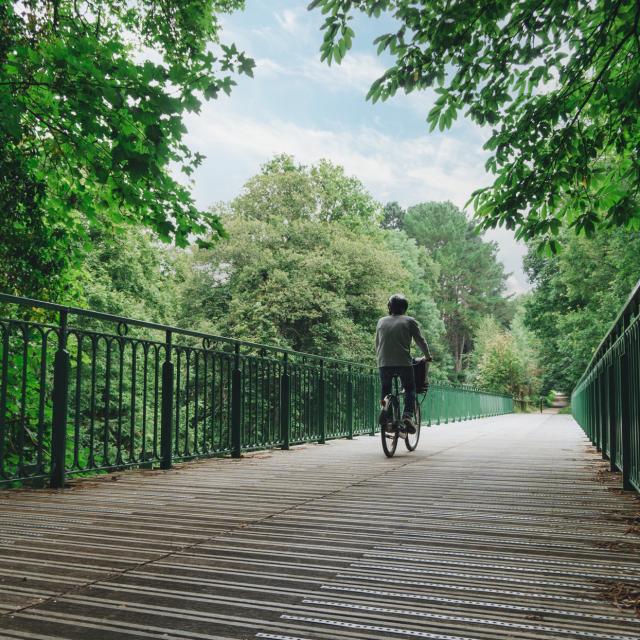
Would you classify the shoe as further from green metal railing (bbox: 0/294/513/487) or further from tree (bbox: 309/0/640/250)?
tree (bbox: 309/0/640/250)

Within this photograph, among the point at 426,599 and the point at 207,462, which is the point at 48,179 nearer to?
the point at 207,462

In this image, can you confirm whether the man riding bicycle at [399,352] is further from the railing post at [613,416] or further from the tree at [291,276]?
the tree at [291,276]

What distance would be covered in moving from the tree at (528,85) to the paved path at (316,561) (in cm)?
293

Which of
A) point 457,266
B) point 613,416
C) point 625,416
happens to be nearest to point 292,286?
point 613,416

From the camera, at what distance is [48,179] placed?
942 cm

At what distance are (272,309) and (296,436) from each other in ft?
59.2

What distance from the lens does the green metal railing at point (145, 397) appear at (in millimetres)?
4629

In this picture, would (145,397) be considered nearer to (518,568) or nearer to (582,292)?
(518,568)

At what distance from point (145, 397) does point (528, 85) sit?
197 inches

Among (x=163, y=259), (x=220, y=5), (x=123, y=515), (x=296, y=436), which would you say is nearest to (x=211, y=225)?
(x=296, y=436)

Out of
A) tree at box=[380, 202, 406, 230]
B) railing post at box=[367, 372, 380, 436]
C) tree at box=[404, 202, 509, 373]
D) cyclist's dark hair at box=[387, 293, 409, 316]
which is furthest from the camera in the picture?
tree at box=[380, 202, 406, 230]

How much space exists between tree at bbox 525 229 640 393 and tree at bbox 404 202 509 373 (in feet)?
86.6

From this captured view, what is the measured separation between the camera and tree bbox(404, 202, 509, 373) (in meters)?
68.6

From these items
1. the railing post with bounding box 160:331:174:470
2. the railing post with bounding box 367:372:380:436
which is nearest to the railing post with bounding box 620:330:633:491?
the railing post with bounding box 160:331:174:470
